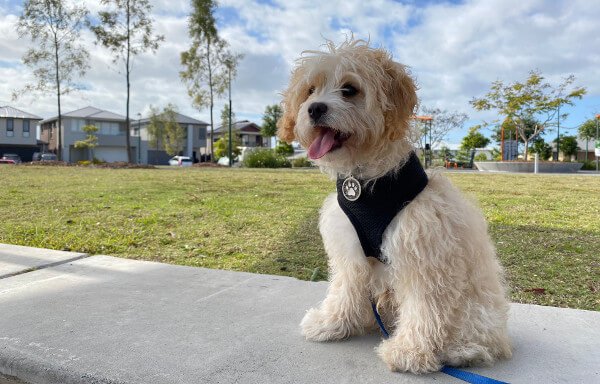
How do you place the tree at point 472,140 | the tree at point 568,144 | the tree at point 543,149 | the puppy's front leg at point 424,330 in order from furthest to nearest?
the tree at point 472,140, the tree at point 568,144, the tree at point 543,149, the puppy's front leg at point 424,330

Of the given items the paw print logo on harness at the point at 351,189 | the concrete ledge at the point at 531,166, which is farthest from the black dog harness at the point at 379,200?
the concrete ledge at the point at 531,166

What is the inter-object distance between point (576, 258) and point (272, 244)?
2.93 m

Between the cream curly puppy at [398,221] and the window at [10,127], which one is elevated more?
the window at [10,127]

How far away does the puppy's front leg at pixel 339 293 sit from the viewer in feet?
8.09

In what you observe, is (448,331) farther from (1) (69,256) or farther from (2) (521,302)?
(1) (69,256)

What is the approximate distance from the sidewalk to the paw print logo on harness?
2.65 feet

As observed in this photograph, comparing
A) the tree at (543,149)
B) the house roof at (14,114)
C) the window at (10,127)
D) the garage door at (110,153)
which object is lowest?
the garage door at (110,153)

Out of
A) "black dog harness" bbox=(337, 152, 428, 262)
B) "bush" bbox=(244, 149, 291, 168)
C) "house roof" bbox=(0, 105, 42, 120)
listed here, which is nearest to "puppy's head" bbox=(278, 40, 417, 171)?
"black dog harness" bbox=(337, 152, 428, 262)

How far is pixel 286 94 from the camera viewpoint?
2.68 meters

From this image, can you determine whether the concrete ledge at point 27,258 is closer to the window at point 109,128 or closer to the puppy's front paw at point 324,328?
the puppy's front paw at point 324,328

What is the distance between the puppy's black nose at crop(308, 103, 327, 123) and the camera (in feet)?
7.40

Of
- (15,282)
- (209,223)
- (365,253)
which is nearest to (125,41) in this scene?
(209,223)

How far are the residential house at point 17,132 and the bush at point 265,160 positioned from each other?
48.2 meters

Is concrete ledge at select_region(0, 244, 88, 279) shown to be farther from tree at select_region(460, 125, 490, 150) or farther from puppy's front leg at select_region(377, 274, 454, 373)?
tree at select_region(460, 125, 490, 150)
